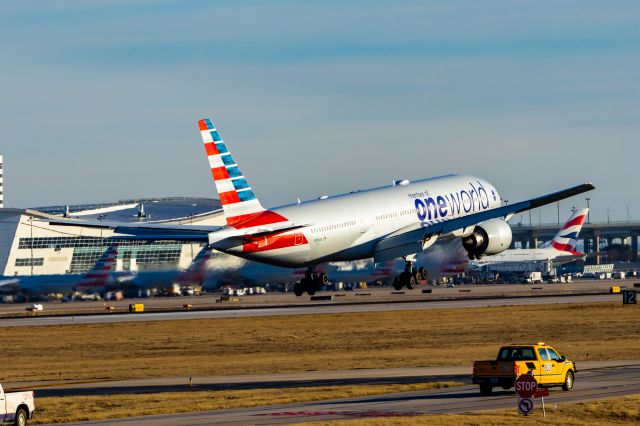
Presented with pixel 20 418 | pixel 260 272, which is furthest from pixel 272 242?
pixel 260 272

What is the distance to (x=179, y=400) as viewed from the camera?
5703 centimetres

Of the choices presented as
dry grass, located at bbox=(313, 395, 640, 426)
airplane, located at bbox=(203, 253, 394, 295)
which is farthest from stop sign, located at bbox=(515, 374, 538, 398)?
airplane, located at bbox=(203, 253, 394, 295)

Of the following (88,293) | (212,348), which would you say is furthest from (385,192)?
(88,293)

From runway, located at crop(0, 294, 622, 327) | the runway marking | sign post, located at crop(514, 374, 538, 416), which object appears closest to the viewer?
sign post, located at crop(514, 374, 538, 416)

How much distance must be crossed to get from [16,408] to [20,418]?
458 mm

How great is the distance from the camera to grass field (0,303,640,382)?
7888 cm

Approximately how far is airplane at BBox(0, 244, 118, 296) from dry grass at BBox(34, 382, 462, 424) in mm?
90163

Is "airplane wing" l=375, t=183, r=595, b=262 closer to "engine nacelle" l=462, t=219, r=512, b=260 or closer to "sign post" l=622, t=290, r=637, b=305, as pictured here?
"engine nacelle" l=462, t=219, r=512, b=260

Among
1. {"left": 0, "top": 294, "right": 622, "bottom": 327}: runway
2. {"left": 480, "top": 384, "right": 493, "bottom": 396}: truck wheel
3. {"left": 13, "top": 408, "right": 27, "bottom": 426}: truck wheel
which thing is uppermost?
{"left": 0, "top": 294, "right": 622, "bottom": 327}: runway

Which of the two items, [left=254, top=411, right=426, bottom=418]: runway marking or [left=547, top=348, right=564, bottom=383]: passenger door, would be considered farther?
[left=547, top=348, right=564, bottom=383]: passenger door

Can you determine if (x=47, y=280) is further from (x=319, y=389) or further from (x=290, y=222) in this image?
(x=319, y=389)

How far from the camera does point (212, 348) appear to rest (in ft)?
300

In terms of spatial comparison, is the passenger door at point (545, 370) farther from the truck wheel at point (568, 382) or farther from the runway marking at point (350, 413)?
the runway marking at point (350, 413)

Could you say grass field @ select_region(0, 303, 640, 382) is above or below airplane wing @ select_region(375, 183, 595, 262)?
below
